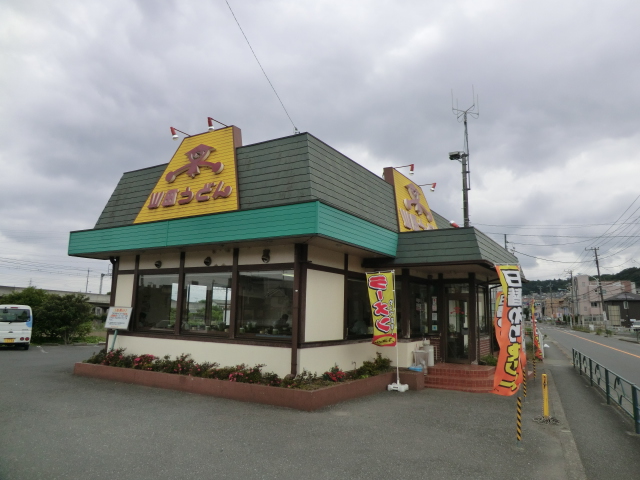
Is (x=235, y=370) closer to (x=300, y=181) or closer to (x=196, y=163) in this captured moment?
(x=300, y=181)

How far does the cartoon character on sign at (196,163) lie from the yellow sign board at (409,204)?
5.53m

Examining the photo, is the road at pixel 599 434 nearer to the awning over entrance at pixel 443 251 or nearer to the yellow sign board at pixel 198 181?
the awning over entrance at pixel 443 251

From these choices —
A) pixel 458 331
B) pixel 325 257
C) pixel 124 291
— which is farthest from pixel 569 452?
pixel 124 291

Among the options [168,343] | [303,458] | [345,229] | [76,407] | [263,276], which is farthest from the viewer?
[168,343]

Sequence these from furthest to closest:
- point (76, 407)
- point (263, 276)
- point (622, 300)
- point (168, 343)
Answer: point (622, 300) → point (168, 343) → point (263, 276) → point (76, 407)

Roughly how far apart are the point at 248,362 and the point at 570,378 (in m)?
10.9

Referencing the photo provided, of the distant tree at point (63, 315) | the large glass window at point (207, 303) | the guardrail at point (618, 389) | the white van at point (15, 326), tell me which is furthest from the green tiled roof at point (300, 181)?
the distant tree at point (63, 315)

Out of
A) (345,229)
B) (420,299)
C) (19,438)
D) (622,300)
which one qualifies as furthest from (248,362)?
(622,300)

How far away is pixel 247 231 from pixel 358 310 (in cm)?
394

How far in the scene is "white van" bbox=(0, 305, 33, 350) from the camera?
19312mm

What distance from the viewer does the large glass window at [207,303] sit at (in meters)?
10.3

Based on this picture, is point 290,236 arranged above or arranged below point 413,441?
above

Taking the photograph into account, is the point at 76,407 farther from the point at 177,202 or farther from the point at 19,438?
the point at 177,202

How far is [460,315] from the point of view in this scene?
1250cm
